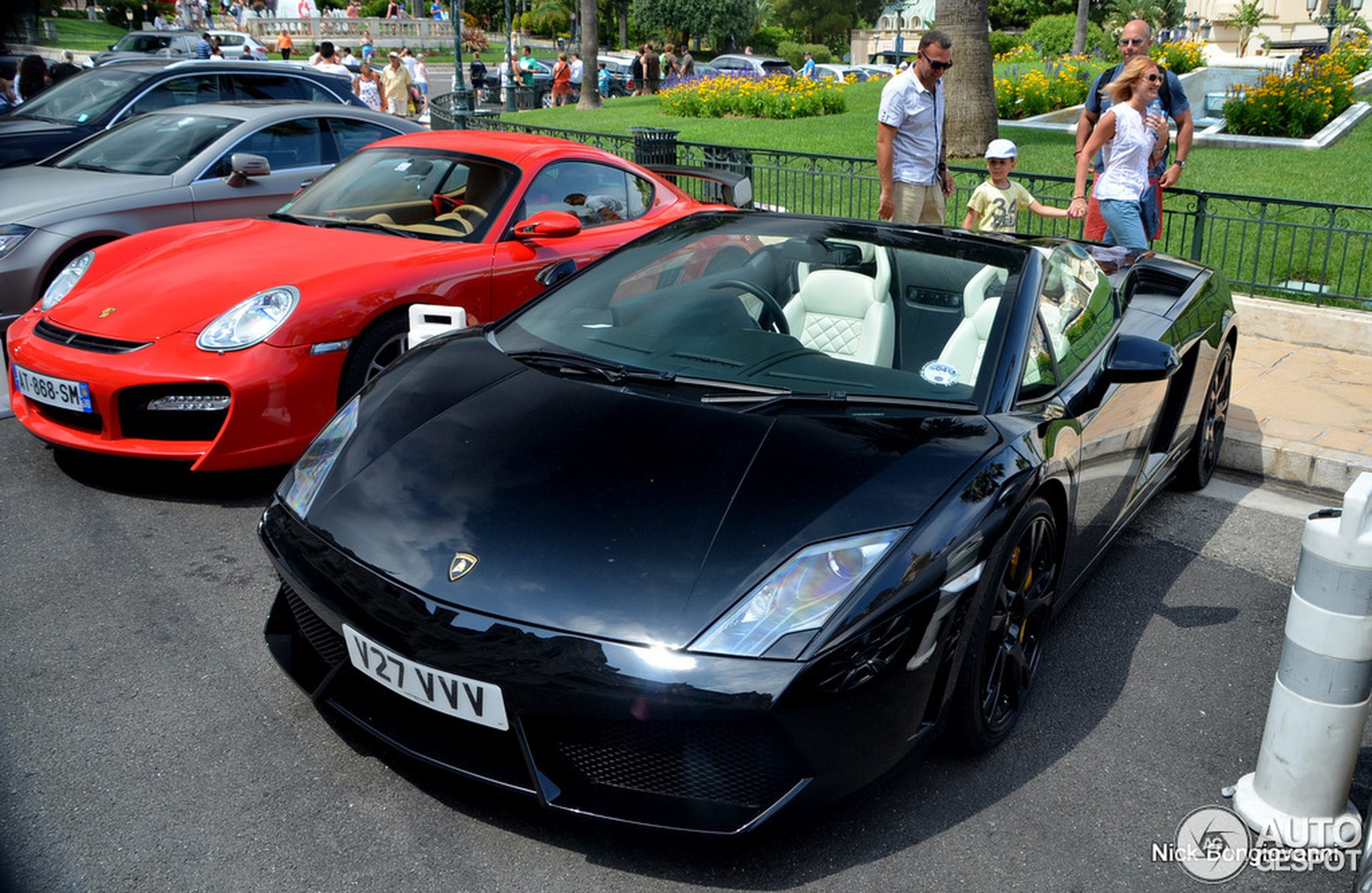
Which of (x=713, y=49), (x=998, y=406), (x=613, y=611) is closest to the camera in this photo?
(x=613, y=611)

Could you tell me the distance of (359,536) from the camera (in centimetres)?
271

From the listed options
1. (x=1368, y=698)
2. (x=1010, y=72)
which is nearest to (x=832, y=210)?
(x=1368, y=698)

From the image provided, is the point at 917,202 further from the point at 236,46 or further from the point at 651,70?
the point at 236,46

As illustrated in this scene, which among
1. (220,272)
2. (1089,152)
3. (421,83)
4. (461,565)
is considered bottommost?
(461,565)

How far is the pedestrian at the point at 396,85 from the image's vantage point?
2075 centimetres

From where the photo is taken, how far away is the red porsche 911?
439 centimetres

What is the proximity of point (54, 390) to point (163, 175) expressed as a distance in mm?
3008

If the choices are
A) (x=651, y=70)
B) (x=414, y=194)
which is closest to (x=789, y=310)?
(x=414, y=194)

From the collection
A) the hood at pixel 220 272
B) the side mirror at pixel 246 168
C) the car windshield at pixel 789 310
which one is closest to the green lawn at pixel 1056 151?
the side mirror at pixel 246 168

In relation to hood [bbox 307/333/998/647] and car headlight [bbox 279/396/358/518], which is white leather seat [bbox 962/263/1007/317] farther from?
car headlight [bbox 279/396/358/518]

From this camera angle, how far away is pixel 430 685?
2.45 m

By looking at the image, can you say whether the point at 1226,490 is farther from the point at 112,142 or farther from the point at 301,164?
the point at 112,142

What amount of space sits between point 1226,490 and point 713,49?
63.4m

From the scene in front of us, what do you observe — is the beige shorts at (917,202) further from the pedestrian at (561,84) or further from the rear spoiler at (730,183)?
the pedestrian at (561,84)
